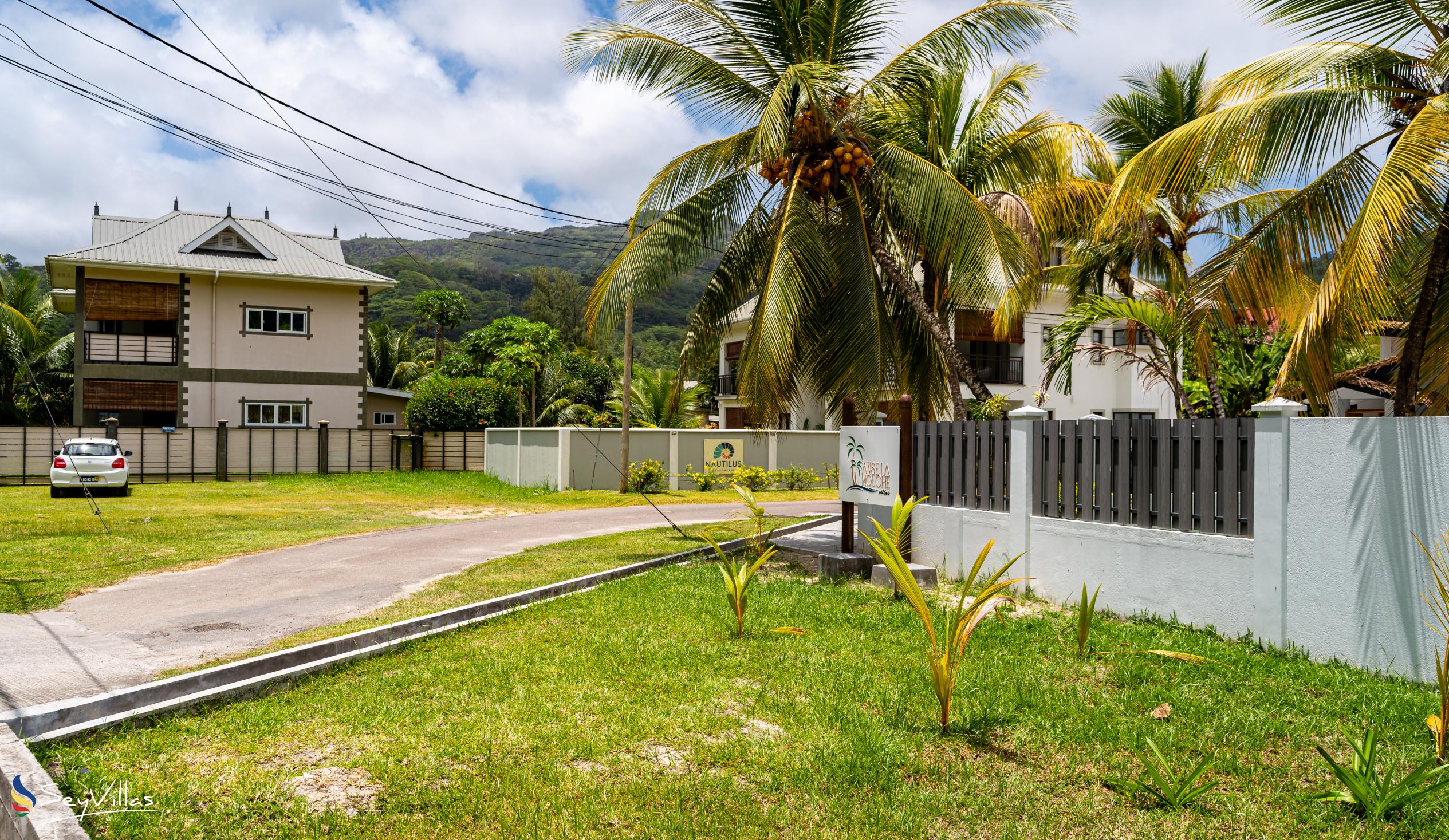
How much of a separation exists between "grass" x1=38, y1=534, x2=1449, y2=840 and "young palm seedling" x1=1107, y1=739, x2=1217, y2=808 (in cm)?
8

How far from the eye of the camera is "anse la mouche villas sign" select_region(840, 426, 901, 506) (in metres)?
10.6

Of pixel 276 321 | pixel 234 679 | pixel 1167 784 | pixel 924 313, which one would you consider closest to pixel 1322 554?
pixel 1167 784

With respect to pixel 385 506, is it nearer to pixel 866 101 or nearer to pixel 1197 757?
pixel 866 101

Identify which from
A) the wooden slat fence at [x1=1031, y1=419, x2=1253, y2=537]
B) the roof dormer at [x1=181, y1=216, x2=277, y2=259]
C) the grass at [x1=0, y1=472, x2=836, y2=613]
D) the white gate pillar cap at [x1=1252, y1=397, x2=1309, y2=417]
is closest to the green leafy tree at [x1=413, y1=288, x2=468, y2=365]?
the roof dormer at [x1=181, y1=216, x2=277, y2=259]

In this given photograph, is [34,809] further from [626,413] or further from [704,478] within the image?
[704,478]

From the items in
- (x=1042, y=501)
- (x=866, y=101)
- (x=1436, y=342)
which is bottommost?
(x=1042, y=501)

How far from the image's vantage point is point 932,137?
44.1ft

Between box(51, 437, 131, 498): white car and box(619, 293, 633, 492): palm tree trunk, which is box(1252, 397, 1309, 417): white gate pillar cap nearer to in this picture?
box(619, 293, 633, 492): palm tree trunk

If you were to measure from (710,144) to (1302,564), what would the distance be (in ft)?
27.8

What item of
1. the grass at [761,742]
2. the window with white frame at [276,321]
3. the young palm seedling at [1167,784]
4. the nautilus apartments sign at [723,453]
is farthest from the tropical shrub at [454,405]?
the young palm seedling at [1167,784]

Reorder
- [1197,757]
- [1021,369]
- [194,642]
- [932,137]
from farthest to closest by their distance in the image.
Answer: [1021,369]
[932,137]
[194,642]
[1197,757]

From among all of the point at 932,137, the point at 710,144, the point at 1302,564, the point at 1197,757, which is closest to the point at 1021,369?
the point at 932,137

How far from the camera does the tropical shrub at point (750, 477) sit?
26.6 meters

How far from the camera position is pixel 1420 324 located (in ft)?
26.9
